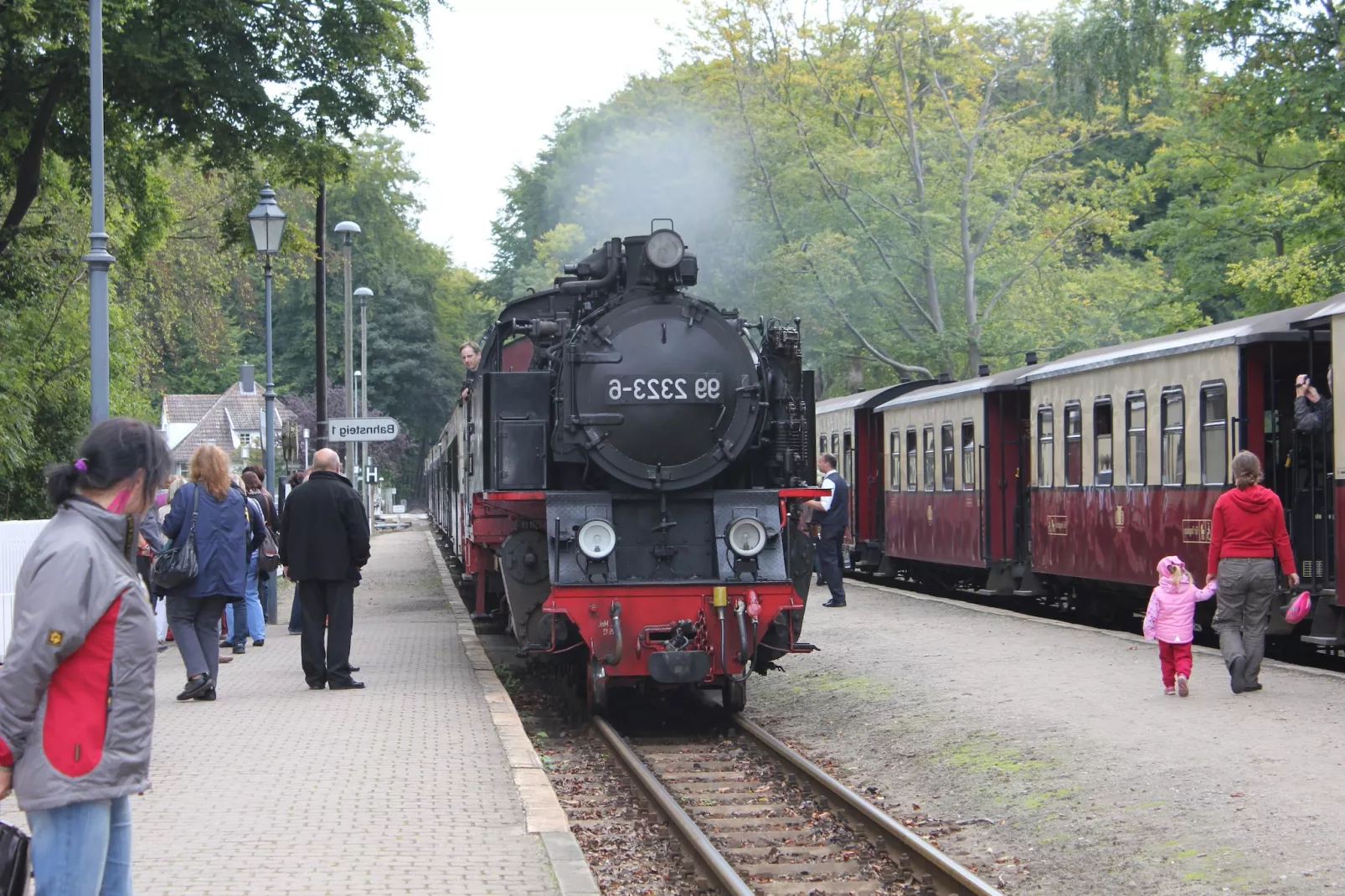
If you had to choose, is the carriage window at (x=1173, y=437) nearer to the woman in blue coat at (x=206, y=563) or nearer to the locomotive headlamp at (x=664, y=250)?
the locomotive headlamp at (x=664, y=250)

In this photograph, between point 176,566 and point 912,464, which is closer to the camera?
point 176,566

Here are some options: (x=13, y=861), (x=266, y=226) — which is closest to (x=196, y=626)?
(x=13, y=861)

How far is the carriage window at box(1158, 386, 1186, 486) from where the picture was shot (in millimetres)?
15023

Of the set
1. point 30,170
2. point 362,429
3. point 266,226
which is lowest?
point 362,429

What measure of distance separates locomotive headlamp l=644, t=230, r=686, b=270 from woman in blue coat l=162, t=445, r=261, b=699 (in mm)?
3354

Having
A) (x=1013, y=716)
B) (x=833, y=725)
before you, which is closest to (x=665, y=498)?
(x=833, y=725)

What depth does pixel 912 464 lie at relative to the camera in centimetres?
2447

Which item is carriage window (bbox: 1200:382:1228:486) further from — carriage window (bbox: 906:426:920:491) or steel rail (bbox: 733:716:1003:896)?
carriage window (bbox: 906:426:920:491)

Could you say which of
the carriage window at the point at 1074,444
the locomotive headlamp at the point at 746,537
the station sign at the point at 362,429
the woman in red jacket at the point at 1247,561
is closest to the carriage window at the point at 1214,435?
the woman in red jacket at the point at 1247,561

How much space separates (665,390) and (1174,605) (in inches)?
149

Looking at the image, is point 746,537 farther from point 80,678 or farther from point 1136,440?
point 80,678

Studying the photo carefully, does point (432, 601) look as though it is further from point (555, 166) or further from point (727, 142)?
point (555, 166)

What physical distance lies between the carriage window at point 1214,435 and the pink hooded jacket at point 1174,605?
3.24m

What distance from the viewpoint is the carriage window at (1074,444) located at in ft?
58.4
